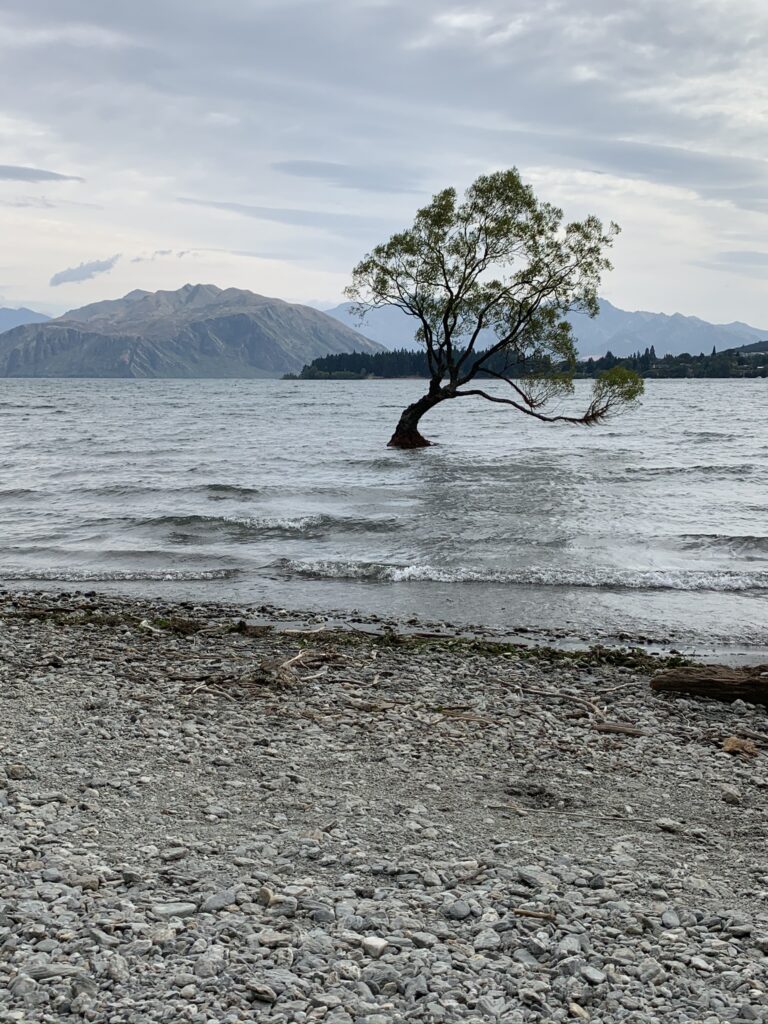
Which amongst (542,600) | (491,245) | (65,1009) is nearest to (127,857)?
(65,1009)

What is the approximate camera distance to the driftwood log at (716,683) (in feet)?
36.7

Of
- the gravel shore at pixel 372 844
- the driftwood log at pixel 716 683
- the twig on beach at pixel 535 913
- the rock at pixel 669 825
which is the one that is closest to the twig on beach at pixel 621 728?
the gravel shore at pixel 372 844

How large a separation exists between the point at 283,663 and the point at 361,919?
6692mm

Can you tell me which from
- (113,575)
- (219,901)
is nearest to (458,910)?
(219,901)

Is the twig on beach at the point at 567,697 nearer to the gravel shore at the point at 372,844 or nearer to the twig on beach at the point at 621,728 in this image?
the gravel shore at the point at 372,844

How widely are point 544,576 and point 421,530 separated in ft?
21.4

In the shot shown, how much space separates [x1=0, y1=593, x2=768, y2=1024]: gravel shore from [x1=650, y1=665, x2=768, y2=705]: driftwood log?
12.2 inches

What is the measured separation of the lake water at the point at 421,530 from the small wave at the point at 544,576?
51 millimetres

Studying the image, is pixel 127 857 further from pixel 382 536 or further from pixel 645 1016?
pixel 382 536

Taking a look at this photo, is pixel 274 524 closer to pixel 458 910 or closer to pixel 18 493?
pixel 18 493

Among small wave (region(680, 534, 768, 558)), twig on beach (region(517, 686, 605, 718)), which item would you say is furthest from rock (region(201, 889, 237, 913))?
small wave (region(680, 534, 768, 558))

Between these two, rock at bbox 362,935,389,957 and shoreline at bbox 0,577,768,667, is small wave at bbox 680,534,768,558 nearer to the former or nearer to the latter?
shoreline at bbox 0,577,768,667

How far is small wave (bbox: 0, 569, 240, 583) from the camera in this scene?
65.4 ft

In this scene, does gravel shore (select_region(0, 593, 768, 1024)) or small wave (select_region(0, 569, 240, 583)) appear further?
small wave (select_region(0, 569, 240, 583))
